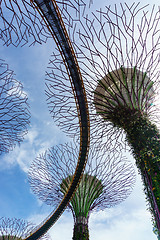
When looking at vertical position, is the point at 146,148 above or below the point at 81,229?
above

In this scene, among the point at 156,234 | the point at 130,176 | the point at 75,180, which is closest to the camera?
the point at 156,234

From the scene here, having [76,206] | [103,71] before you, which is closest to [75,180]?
[76,206]

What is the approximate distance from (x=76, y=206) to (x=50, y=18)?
36.1ft

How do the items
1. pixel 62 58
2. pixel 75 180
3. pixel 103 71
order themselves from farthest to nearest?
pixel 75 180 → pixel 62 58 → pixel 103 71

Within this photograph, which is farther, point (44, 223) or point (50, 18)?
point (44, 223)

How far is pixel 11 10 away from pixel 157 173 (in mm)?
6289

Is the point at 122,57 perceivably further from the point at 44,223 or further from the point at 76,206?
the point at 44,223

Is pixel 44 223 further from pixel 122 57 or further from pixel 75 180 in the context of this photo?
pixel 122 57

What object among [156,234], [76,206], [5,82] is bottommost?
[156,234]

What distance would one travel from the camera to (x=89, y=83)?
8.73 m

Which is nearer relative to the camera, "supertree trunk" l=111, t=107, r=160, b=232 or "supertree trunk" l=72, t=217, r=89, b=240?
"supertree trunk" l=111, t=107, r=160, b=232

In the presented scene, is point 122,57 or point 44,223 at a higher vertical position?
point 122,57

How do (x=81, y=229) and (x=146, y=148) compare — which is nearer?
(x=146, y=148)

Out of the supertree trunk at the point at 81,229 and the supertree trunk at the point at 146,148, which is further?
the supertree trunk at the point at 81,229
